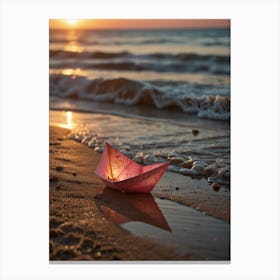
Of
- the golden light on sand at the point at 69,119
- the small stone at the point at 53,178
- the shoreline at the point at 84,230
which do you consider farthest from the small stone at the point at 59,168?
the golden light on sand at the point at 69,119

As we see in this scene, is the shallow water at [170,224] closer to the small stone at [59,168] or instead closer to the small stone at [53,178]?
the small stone at [53,178]

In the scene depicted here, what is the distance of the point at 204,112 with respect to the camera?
4.55 m

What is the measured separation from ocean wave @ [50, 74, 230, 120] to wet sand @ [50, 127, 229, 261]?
1617 millimetres

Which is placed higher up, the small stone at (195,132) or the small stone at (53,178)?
the small stone at (195,132)

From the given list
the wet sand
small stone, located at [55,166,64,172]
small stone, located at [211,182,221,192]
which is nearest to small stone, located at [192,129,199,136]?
the wet sand

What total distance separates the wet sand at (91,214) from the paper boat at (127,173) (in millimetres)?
129

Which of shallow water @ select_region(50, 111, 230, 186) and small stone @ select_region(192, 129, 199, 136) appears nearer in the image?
shallow water @ select_region(50, 111, 230, 186)

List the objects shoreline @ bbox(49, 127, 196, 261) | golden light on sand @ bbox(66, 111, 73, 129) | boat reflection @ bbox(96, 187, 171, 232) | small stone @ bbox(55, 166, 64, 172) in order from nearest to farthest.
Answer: shoreline @ bbox(49, 127, 196, 261), boat reflection @ bbox(96, 187, 171, 232), small stone @ bbox(55, 166, 64, 172), golden light on sand @ bbox(66, 111, 73, 129)

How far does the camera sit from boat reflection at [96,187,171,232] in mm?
2781

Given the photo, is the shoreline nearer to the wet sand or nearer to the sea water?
the wet sand

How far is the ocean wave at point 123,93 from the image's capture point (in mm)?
4867

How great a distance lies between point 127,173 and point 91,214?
0.37m
